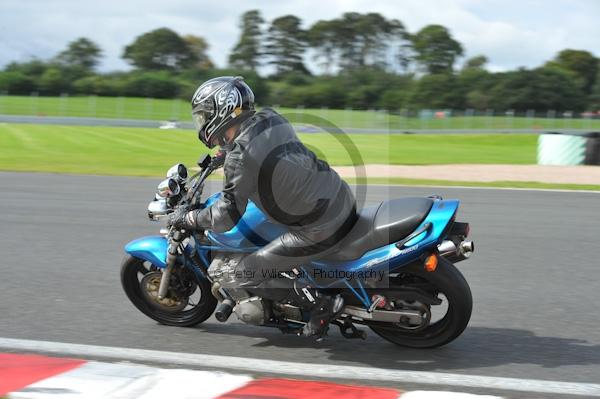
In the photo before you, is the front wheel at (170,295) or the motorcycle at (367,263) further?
the front wheel at (170,295)

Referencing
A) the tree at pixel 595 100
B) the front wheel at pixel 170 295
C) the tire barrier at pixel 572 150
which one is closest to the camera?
the front wheel at pixel 170 295

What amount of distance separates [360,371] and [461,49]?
4281 inches

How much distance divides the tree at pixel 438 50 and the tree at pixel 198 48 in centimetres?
3320

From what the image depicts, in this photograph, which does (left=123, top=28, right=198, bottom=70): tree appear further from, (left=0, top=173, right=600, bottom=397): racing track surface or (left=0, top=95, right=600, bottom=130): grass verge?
(left=0, top=173, right=600, bottom=397): racing track surface

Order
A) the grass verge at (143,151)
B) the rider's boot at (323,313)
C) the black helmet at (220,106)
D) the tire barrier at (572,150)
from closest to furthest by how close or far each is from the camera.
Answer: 1. the black helmet at (220,106)
2. the rider's boot at (323,313)
3. the grass verge at (143,151)
4. the tire barrier at (572,150)

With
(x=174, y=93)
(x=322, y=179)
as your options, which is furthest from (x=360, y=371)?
(x=174, y=93)

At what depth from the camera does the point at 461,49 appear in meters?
109

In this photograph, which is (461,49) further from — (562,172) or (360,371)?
(360,371)

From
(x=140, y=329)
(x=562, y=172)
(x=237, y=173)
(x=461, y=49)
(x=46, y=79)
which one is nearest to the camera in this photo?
(x=237, y=173)

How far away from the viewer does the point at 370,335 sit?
5551mm

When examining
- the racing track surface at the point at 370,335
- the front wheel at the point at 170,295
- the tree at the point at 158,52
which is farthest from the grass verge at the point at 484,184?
the tree at the point at 158,52

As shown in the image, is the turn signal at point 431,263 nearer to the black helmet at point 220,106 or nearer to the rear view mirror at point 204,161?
the black helmet at point 220,106

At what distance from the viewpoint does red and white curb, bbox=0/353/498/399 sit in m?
4.15

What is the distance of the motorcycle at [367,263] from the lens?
15.8 ft
